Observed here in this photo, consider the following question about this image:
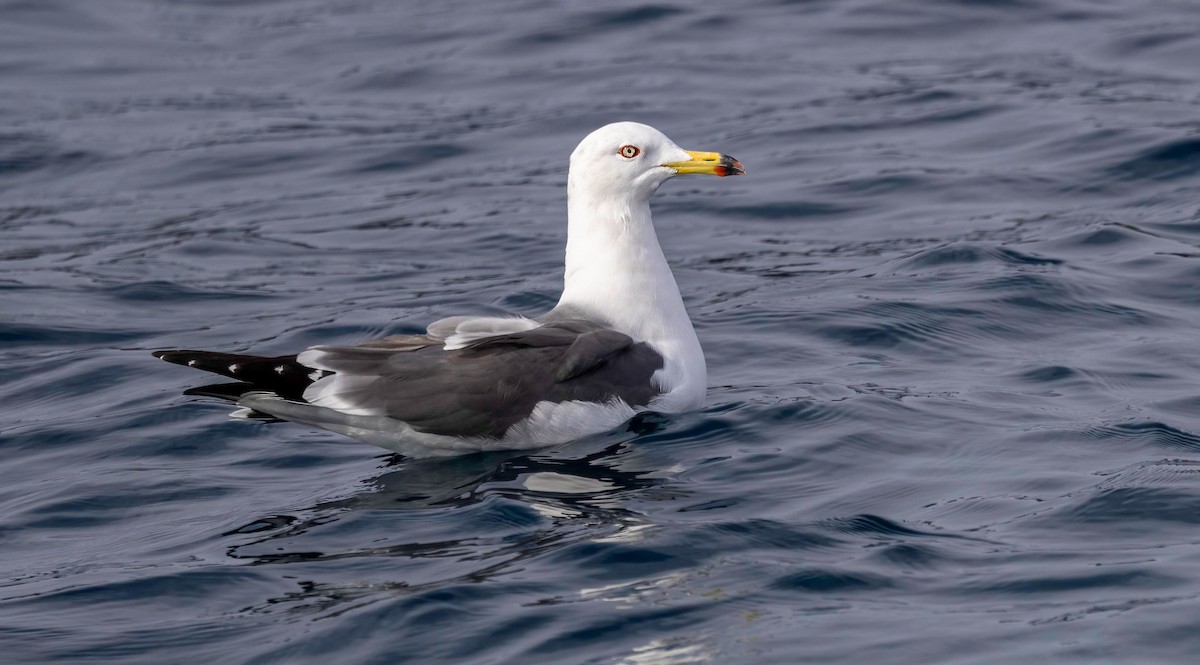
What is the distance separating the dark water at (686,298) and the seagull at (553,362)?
0.58ft

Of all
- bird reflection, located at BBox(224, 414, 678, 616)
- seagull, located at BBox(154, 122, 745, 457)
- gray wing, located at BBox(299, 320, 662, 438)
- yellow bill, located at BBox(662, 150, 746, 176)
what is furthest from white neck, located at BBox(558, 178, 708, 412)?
bird reflection, located at BBox(224, 414, 678, 616)

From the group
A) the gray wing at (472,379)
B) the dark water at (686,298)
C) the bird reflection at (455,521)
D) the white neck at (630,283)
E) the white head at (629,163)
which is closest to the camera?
the dark water at (686,298)

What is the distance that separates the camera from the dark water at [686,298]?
5.98m

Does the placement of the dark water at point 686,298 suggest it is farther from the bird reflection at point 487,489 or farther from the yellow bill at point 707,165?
the yellow bill at point 707,165

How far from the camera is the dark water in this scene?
598cm

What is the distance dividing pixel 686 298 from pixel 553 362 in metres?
3.38

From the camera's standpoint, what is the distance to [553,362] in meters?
7.68

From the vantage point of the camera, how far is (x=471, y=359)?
7586mm

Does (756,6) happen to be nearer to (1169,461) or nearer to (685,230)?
(685,230)

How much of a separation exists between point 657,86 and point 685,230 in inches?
155

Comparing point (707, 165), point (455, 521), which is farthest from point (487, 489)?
point (707, 165)

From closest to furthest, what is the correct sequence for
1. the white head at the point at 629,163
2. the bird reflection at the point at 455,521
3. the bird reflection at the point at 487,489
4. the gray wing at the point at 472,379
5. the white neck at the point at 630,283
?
1. the bird reflection at the point at 455,521
2. the bird reflection at the point at 487,489
3. the gray wing at the point at 472,379
4. the white neck at the point at 630,283
5. the white head at the point at 629,163

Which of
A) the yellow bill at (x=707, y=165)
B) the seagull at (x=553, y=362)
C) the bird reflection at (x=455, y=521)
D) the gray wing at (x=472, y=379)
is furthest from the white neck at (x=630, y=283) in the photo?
the bird reflection at (x=455, y=521)

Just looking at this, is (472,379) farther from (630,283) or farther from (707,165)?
(707,165)
